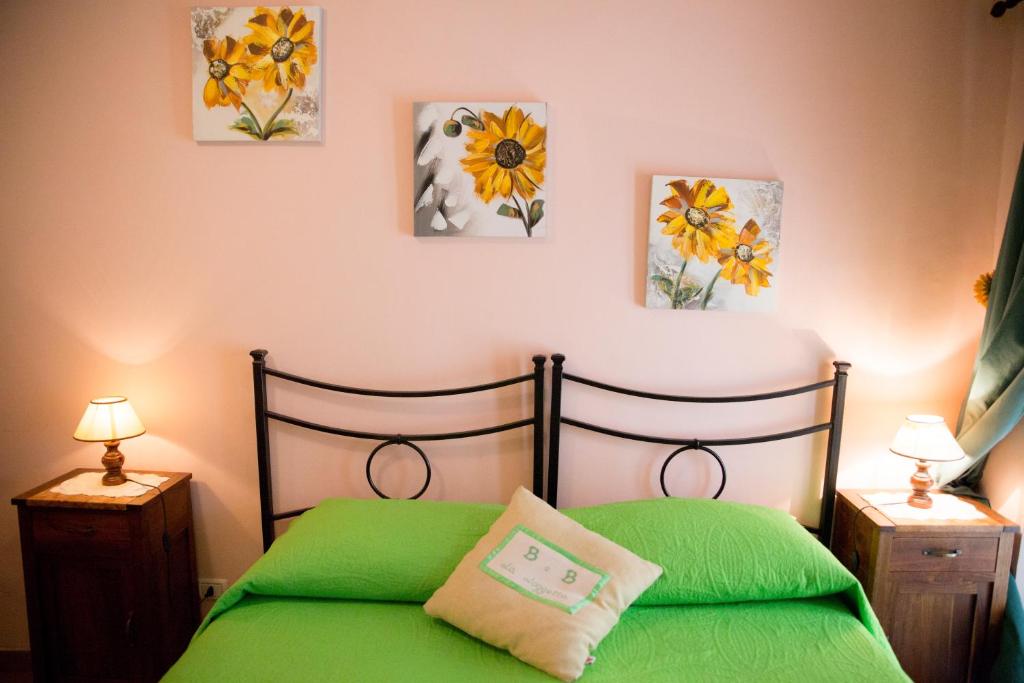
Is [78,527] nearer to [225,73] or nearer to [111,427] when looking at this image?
[111,427]

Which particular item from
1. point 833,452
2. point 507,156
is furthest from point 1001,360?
point 507,156

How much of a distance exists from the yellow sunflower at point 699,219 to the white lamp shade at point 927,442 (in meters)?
0.84

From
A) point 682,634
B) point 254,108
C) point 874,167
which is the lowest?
point 682,634

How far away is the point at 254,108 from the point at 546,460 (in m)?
1.61

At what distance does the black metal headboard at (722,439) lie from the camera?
2113 mm

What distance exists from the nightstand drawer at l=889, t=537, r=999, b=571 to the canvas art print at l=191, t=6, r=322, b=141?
92.9 inches

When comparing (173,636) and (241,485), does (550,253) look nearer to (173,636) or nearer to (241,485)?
(241,485)

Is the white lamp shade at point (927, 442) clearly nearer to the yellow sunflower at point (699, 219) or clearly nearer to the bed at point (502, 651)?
the bed at point (502, 651)

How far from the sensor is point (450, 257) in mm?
2133

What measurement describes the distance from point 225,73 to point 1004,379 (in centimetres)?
279

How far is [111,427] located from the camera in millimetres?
1993

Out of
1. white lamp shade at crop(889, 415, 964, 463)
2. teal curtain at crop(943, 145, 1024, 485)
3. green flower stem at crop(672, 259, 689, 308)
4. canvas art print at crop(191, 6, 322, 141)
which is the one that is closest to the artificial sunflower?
teal curtain at crop(943, 145, 1024, 485)

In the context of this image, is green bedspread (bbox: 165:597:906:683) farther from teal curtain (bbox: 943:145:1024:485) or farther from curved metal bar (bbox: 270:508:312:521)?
teal curtain (bbox: 943:145:1024:485)

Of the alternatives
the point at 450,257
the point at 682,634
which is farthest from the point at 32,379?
the point at 682,634
